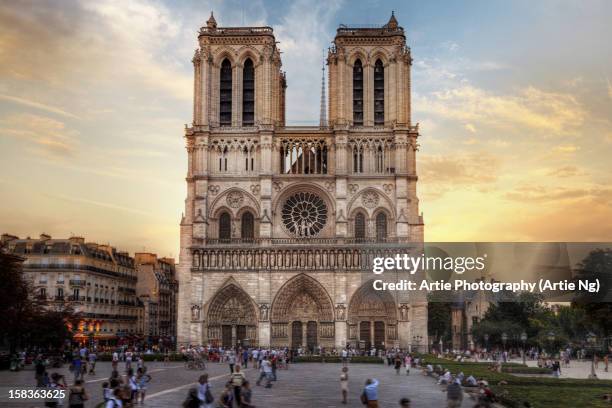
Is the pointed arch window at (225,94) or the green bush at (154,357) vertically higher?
the pointed arch window at (225,94)

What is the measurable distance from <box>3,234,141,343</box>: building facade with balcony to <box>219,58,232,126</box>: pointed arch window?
1887 centimetres

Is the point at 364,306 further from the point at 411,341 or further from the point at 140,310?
the point at 140,310

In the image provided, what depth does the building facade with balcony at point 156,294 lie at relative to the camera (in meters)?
96.9

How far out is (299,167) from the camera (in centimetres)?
7325

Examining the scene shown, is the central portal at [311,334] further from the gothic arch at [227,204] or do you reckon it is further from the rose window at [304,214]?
the gothic arch at [227,204]

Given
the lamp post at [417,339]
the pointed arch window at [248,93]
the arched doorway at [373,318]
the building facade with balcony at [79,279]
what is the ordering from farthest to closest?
the building facade with balcony at [79,279], the pointed arch window at [248,93], the arched doorway at [373,318], the lamp post at [417,339]

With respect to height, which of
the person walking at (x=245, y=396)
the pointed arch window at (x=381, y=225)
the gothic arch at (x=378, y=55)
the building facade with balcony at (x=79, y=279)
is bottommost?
the person walking at (x=245, y=396)

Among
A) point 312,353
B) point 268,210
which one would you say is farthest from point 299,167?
point 312,353

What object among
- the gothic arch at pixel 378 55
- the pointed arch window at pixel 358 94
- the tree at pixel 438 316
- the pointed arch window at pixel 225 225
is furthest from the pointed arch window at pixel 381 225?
the tree at pixel 438 316

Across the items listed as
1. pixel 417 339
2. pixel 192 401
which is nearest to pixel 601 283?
pixel 417 339

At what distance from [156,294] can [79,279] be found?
22534 mm

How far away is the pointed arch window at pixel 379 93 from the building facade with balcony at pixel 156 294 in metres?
35.2

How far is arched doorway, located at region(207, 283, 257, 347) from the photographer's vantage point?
69.8m

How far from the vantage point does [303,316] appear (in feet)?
231
